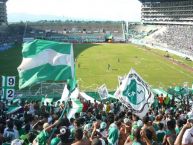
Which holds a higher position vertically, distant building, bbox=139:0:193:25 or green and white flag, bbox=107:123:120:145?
distant building, bbox=139:0:193:25

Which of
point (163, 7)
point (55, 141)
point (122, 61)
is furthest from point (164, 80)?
point (163, 7)

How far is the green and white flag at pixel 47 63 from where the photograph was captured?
1324 centimetres

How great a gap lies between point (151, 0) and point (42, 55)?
4462 inches

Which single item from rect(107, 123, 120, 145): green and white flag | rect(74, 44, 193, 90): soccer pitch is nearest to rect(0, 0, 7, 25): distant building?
rect(74, 44, 193, 90): soccer pitch

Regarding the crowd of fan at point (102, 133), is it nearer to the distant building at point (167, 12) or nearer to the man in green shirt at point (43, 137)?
the man in green shirt at point (43, 137)

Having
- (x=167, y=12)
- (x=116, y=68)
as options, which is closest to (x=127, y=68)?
(x=116, y=68)

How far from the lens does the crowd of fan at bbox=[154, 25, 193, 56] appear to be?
7862 cm

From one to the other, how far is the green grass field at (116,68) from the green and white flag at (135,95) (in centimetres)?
2665

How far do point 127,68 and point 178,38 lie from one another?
38435 mm

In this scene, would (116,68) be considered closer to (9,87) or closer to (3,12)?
(9,87)

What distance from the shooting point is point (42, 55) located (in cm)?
1342

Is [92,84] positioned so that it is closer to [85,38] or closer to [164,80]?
[164,80]

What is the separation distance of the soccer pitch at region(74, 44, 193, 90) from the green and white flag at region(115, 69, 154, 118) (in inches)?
1075

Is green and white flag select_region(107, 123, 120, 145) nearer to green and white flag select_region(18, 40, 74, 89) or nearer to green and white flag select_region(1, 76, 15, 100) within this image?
green and white flag select_region(18, 40, 74, 89)
